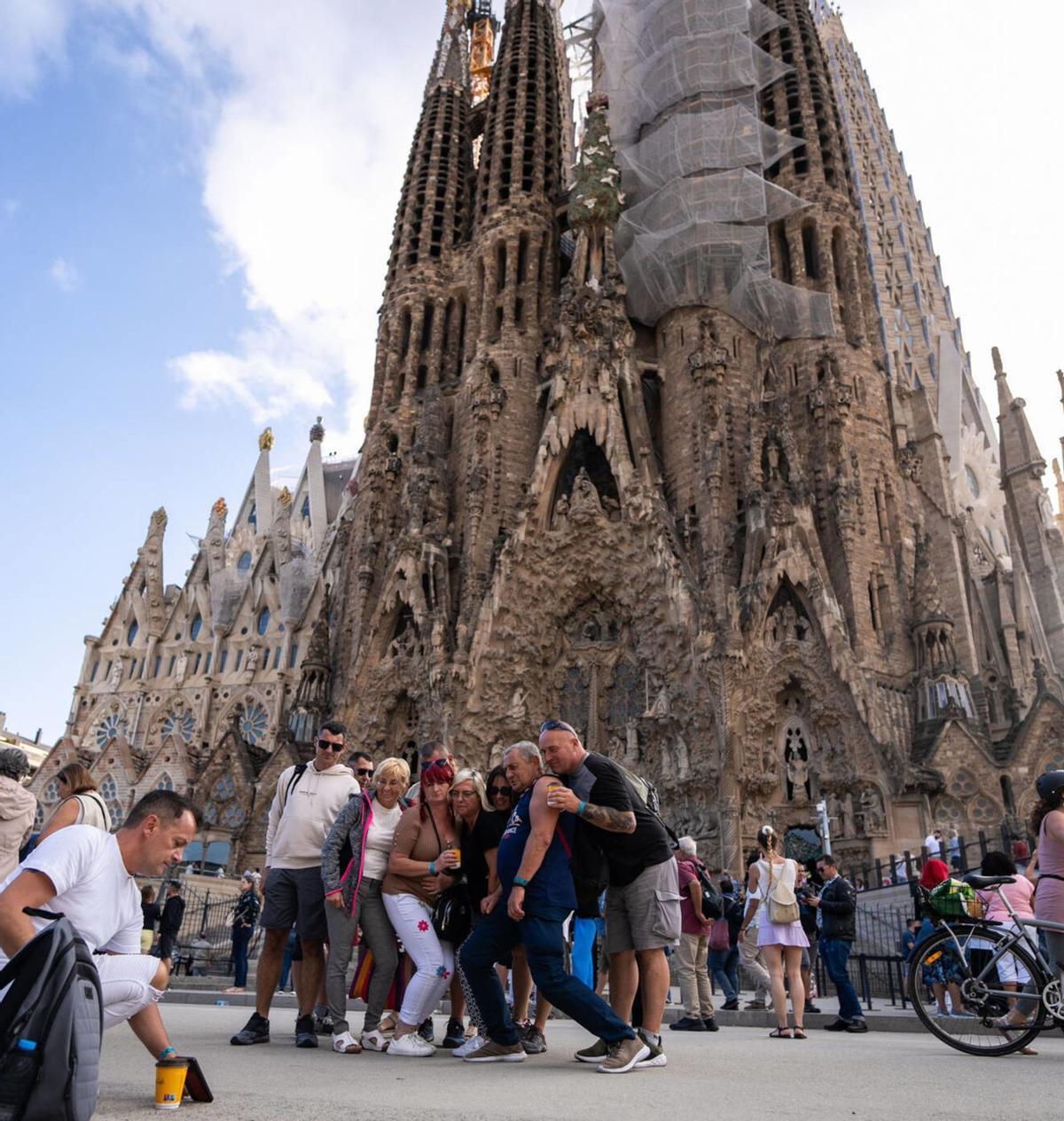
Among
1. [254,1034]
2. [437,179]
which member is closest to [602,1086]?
[254,1034]

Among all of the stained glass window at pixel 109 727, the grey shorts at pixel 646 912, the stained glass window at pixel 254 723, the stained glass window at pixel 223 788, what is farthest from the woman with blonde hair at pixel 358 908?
the stained glass window at pixel 109 727

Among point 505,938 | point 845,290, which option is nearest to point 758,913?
point 505,938

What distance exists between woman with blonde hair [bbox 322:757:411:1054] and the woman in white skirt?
2546mm

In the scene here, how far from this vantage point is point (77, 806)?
12.0ft

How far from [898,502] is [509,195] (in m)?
15.3

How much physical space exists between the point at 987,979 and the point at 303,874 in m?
3.45

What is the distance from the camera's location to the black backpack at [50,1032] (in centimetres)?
216

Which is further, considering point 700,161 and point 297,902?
point 700,161

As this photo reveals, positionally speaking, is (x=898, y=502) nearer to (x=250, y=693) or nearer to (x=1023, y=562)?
(x=1023, y=562)

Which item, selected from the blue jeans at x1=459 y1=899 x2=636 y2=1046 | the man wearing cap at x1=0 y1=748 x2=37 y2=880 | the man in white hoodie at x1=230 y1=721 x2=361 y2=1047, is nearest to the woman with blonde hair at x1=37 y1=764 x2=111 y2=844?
the man wearing cap at x1=0 y1=748 x2=37 y2=880

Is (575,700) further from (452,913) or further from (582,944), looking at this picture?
(452,913)

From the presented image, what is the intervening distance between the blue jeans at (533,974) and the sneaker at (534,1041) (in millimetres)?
509

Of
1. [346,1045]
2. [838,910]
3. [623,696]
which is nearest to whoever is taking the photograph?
[346,1045]

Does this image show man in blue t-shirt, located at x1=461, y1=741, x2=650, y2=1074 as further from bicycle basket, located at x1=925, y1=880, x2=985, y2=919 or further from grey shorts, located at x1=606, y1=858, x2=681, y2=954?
bicycle basket, located at x1=925, y1=880, x2=985, y2=919
